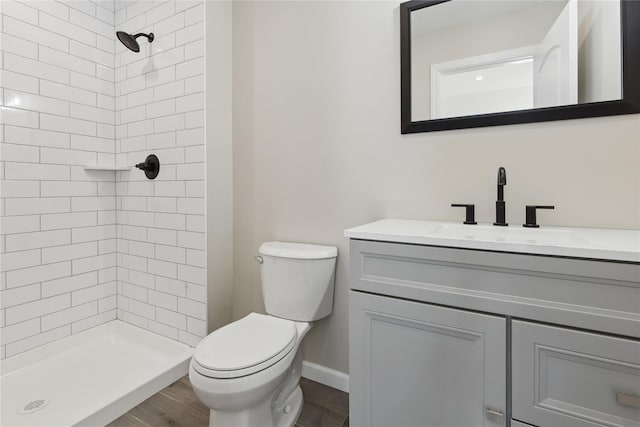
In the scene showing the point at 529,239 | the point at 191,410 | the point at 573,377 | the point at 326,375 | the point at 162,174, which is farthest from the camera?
the point at 162,174

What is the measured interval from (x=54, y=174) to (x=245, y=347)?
1.58m

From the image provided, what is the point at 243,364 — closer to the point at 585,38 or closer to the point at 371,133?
the point at 371,133

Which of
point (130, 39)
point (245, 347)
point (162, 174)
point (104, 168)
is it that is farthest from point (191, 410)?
point (130, 39)

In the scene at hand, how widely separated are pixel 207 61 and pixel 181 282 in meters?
1.27

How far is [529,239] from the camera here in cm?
95

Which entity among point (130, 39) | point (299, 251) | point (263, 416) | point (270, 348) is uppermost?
point (130, 39)

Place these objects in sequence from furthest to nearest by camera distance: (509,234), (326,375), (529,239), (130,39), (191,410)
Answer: (130,39), (326,375), (191,410), (509,234), (529,239)

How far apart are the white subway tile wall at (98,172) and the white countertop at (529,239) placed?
1202 mm

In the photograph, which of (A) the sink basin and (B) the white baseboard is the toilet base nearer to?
(B) the white baseboard

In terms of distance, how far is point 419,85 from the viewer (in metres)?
1.40

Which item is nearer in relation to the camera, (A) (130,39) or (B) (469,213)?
(B) (469,213)

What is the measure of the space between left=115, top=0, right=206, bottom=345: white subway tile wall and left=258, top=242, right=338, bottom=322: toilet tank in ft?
1.58

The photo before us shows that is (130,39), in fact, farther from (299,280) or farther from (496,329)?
(496,329)

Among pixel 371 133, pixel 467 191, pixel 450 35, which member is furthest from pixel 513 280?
pixel 450 35
